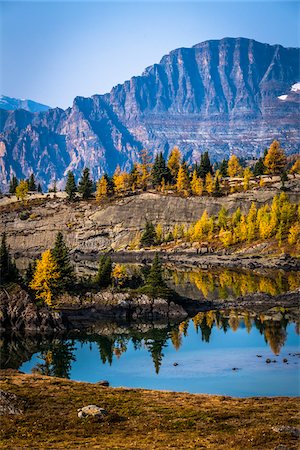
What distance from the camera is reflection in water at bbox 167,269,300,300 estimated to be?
104000 millimetres

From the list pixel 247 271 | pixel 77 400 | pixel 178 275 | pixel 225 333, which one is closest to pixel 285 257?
pixel 247 271

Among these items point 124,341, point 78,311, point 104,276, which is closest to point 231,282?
point 104,276

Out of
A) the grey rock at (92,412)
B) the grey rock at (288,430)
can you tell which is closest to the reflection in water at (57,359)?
the grey rock at (92,412)

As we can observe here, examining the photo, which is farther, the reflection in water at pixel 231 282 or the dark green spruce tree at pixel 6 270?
the reflection in water at pixel 231 282

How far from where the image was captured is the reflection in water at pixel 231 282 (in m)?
104

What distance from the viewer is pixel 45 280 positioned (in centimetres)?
8450

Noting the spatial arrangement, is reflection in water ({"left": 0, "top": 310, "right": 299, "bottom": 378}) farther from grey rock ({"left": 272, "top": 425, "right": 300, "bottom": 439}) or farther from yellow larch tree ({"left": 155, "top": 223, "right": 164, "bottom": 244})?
yellow larch tree ({"left": 155, "top": 223, "right": 164, "bottom": 244})

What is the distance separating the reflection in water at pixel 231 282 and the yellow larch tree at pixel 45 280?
2838 cm

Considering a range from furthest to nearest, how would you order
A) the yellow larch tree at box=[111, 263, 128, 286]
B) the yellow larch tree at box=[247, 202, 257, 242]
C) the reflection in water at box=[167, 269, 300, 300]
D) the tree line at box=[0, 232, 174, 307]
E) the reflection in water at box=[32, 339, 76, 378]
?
the yellow larch tree at box=[247, 202, 257, 242], the reflection in water at box=[167, 269, 300, 300], the yellow larch tree at box=[111, 263, 128, 286], the tree line at box=[0, 232, 174, 307], the reflection in water at box=[32, 339, 76, 378]

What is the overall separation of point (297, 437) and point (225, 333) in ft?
148

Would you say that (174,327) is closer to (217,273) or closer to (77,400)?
(77,400)

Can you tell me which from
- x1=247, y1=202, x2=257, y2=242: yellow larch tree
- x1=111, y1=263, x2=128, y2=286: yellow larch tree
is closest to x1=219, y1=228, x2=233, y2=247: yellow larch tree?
x1=247, y1=202, x2=257, y2=242: yellow larch tree

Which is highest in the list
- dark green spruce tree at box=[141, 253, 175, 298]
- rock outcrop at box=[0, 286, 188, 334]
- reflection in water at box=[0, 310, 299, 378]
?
dark green spruce tree at box=[141, 253, 175, 298]

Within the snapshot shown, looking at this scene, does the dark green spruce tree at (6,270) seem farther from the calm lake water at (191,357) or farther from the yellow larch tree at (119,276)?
the yellow larch tree at (119,276)
